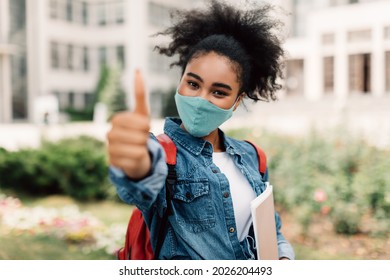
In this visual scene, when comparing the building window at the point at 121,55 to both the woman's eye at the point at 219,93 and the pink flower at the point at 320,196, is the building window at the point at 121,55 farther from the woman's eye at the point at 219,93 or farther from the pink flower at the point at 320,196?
the woman's eye at the point at 219,93

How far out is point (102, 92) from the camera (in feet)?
66.5

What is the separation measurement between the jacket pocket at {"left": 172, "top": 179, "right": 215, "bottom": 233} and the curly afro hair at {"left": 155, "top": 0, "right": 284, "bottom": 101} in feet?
1.31

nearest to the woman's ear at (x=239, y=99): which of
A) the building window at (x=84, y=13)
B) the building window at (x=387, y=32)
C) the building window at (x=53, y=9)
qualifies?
the building window at (x=387, y=32)

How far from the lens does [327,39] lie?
58.3ft

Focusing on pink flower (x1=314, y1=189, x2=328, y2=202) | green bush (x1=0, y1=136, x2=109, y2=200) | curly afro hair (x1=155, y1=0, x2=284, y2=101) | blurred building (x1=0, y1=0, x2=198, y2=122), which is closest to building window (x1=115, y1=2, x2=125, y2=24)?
blurred building (x1=0, y1=0, x2=198, y2=122)

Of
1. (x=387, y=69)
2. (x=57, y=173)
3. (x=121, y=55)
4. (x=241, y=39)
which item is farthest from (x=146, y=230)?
(x=121, y=55)

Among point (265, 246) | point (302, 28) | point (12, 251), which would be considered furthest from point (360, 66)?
point (265, 246)

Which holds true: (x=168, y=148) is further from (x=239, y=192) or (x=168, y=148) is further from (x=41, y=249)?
(x=41, y=249)

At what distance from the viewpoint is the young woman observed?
1.46 meters

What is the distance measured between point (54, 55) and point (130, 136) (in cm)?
2106

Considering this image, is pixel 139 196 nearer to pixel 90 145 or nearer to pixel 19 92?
pixel 90 145

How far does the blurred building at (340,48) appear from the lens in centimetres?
1508

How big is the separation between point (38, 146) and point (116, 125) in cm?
495

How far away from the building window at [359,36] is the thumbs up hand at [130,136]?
16.0 metres
